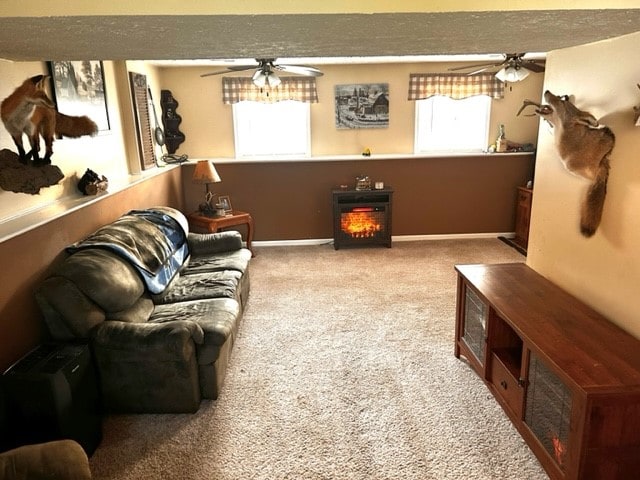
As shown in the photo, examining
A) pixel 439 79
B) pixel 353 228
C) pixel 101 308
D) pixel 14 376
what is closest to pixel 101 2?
pixel 14 376

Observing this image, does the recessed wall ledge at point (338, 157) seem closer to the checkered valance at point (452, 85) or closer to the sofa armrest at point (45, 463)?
the checkered valance at point (452, 85)

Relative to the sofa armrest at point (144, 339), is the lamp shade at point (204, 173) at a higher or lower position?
higher

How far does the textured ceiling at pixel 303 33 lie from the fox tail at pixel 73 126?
580 millimetres

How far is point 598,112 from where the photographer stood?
228cm

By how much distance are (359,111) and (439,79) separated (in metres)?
1.09

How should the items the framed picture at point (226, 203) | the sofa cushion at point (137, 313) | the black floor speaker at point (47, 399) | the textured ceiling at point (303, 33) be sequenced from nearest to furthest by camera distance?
1. the textured ceiling at point (303, 33)
2. the black floor speaker at point (47, 399)
3. the sofa cushion at point (137, 313)
4. the framed picture at point (226, 203)

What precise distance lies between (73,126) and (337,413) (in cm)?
239

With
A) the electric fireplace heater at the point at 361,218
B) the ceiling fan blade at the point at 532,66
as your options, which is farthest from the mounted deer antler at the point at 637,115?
the electric fireplace heater at the point at 361,218

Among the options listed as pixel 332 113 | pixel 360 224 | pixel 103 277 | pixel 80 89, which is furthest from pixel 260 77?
pixel 360 224

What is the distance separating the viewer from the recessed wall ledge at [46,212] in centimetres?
238

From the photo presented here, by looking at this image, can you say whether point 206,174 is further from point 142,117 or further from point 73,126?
point 73,126

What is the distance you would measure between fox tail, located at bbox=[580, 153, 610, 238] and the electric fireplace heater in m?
3.39

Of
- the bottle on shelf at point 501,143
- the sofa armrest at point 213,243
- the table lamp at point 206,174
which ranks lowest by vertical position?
the sofa armrest at point 213,243

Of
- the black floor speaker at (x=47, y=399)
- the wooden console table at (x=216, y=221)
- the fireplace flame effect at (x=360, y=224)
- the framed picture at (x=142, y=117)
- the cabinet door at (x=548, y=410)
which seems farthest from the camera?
the fireplace flame effect at (x=360, y=224)
